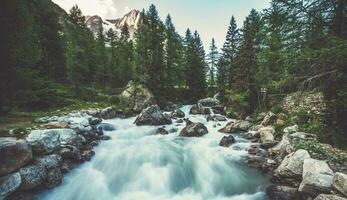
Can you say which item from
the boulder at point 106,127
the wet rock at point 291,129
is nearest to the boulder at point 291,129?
the wet rock at point 291,129

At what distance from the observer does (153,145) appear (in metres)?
14.8

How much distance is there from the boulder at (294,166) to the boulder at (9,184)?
34.0ft

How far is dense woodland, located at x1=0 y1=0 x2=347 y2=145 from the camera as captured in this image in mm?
9130

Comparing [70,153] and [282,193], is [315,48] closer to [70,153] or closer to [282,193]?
[282,193]

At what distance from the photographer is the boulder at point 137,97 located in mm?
27228

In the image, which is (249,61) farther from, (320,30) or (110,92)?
(110,92)

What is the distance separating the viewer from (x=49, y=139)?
33.0ft

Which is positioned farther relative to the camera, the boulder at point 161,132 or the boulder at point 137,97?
the boulder at point 137,97

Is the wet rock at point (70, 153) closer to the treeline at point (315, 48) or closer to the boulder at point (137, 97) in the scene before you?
the treeline at point (315, 48)

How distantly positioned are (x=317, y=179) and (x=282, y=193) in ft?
4.46

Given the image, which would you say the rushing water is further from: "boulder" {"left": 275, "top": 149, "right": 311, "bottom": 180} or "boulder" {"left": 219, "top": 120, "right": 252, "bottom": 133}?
"boulder" {"left": 219, "top": 120, "right": 252, "bottom": 133}

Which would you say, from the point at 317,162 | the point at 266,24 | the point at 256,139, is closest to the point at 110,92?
the point at 256,139

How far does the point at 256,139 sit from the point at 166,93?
21.2 meters

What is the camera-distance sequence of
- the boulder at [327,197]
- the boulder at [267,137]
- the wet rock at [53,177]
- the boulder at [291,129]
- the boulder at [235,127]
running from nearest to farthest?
the boulder at [327,197]
the wet rock at [53,177]
the boulder at [267,137]
the boulder at [291,129]
the boulder at [235,127]
